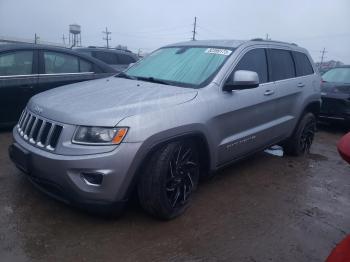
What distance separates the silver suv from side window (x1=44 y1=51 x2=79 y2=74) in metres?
1.93

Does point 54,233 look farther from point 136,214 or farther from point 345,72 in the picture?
point 345,72

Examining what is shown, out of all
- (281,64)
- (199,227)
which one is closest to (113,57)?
(281,64)

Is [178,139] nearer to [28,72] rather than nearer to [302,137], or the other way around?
[302,137]

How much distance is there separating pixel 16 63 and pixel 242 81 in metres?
3.69

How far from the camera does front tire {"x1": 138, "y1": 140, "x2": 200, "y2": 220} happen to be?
3057 mm

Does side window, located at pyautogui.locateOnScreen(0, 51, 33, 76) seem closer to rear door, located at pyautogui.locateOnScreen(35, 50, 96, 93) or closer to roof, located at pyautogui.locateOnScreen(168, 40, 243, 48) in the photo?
rear door, located at pyautogui.locateOnScreen(35, 50, 96, 93)

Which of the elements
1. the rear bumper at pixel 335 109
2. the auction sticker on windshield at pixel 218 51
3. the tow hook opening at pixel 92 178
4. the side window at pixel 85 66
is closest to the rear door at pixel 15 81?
the side window at pixel 85 66

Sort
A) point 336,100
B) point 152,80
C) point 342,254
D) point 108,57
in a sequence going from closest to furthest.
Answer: point 342,254 < point 152,80 < point 336,100 < point 108,57

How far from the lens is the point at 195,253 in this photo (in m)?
2.90

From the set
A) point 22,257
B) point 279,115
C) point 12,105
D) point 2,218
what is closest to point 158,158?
point 22,257

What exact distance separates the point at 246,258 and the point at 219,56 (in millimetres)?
2201

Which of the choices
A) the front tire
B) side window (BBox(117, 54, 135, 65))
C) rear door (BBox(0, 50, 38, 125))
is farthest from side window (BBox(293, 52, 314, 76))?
side window (BBox(117, 54, 135, 65))

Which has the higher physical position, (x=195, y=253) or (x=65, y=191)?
(x=65, y=191)

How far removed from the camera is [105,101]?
3152 millimetres
